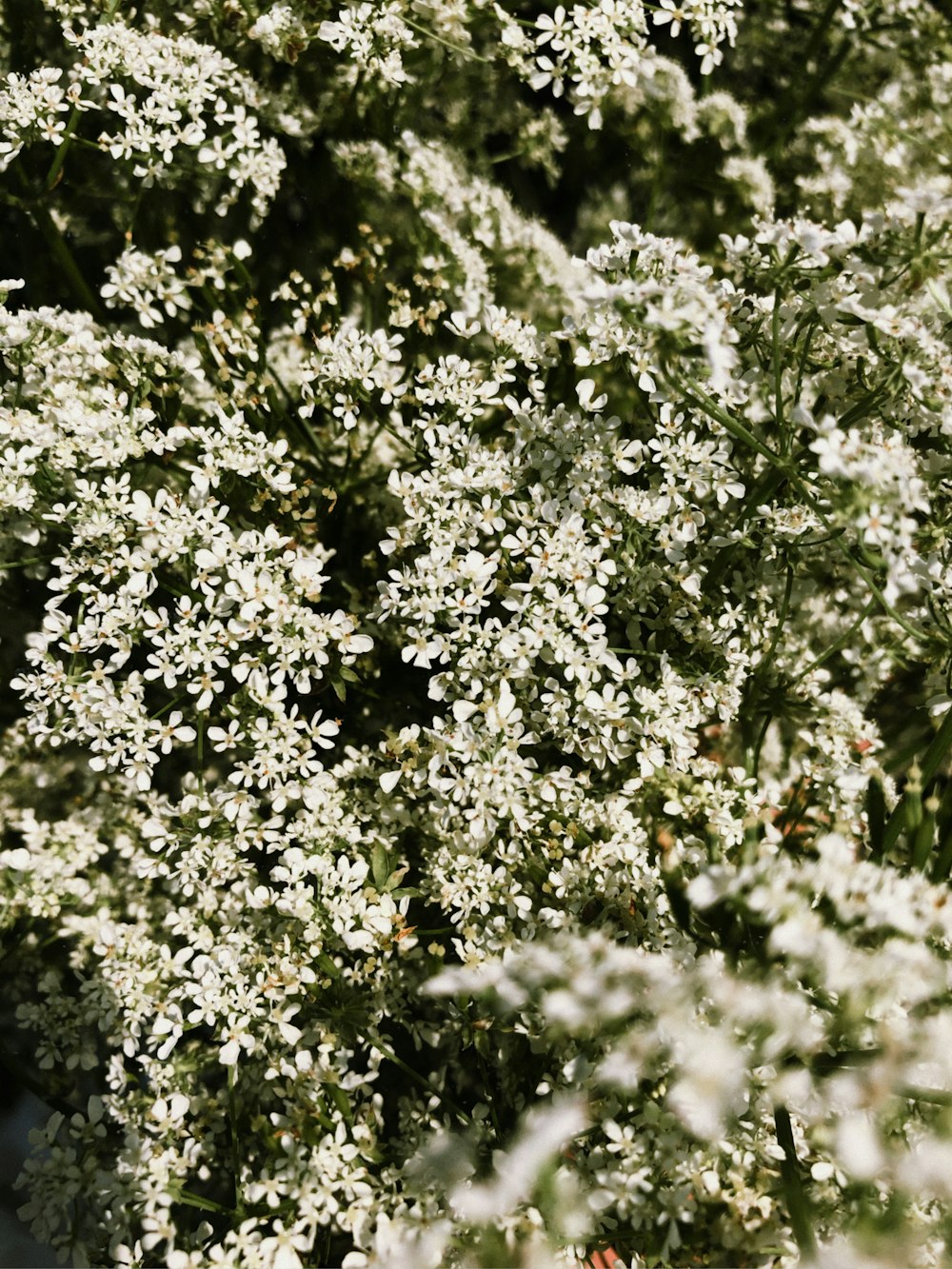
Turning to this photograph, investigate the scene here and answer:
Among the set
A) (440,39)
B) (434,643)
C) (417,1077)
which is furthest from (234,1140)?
(440,39)

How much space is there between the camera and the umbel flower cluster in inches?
62.1

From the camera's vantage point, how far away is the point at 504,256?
240 centimetres

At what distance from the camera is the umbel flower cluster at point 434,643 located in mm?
1576

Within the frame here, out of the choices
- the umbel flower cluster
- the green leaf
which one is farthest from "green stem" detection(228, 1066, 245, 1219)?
the green leaf

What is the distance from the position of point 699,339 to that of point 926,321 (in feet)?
1.91

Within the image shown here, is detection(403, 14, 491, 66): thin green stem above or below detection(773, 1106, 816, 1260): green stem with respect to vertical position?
above

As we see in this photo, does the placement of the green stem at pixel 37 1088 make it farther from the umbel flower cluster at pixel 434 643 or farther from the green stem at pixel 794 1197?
the green stem at pixel 794 1197

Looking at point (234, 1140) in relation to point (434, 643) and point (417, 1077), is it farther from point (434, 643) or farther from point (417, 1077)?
point (434, 643)

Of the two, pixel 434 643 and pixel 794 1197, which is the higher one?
pixel 434 643

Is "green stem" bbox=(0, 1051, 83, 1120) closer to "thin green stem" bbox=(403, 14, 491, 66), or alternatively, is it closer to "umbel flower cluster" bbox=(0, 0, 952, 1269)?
"umbel flower cluster" bbox=(0, 0, 952, 1269)

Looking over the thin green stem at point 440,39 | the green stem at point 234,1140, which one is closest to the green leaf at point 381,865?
the green stem at point 234,1140

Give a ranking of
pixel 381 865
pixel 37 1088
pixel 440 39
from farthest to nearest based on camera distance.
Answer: pixel 37 1088 → pixel 440 39 → pixel 381 865

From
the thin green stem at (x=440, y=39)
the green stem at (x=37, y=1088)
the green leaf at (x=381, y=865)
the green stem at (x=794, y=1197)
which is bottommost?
the green stem at (x=37, y=1088)

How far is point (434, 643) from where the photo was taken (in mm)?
1791
